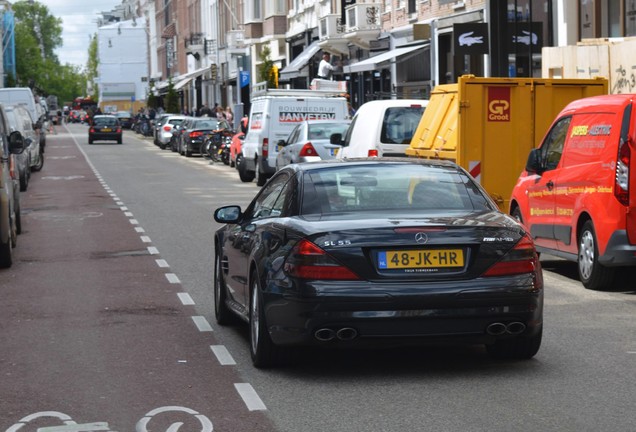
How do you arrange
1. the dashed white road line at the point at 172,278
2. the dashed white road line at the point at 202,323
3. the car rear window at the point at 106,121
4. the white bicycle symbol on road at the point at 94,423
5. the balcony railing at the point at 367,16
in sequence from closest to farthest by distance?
the white bicycle symbol on road at the point at 94,423 → the dashed white road line at the point at 202,323 → the dashed white road line at the point at 172,278 → the balcony railing at the point at 367,16 → the car rear window at the point at 106,121

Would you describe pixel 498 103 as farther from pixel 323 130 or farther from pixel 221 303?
pixel 323 130

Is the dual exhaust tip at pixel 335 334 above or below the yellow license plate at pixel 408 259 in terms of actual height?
below

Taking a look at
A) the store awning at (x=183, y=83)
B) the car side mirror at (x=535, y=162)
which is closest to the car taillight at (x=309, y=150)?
the car side mirror at (x=535, y=162)

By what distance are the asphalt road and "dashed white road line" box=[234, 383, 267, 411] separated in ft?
0.05

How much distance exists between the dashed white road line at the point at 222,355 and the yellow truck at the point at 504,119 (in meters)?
8.10

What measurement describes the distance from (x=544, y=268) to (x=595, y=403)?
7.91 metres

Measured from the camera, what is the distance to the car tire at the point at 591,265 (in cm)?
1323

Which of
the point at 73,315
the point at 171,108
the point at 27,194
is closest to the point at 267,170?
the point at 27,194

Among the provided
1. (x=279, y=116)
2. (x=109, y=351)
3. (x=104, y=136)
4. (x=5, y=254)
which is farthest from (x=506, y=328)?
(x=104, y=136)

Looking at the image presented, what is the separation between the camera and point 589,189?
528 inches

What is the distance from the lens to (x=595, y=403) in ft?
25.8

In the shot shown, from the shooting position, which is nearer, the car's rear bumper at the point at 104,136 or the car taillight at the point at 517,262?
the car taillight at the point at 517,262

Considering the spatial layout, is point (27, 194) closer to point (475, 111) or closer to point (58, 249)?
point (58, 249)

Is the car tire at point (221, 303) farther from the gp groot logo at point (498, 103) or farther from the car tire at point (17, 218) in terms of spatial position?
the car tire at point (17, 218)
